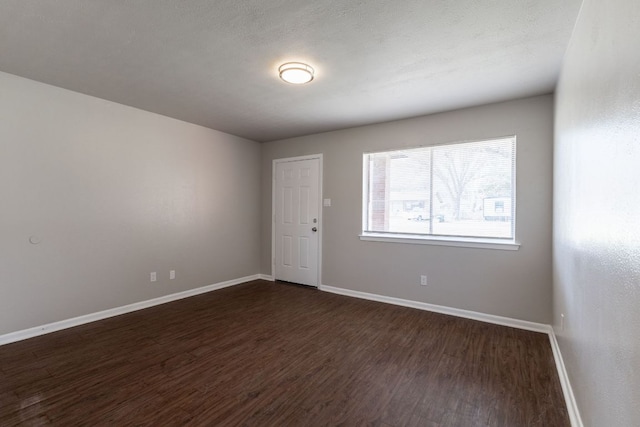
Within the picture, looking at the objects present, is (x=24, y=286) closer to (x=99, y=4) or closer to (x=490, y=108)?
(x=99, y=4)

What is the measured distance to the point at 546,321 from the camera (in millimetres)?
3076

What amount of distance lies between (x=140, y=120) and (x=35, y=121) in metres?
1.00

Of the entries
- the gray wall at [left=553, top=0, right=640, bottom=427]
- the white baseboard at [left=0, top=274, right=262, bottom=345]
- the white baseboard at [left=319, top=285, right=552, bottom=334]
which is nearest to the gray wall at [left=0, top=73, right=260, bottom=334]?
the white baseboard at [left=0, top=274, right=262, bottom=345]

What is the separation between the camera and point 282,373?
2.30 meters

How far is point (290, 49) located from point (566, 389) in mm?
3143

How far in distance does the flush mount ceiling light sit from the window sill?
92.4 inches

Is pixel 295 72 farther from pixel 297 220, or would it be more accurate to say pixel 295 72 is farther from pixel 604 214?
pixel 297 220

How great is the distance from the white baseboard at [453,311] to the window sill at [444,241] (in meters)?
0.78

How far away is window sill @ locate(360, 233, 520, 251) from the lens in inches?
129

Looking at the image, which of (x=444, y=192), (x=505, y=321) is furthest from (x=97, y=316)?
(x=505, y=321)

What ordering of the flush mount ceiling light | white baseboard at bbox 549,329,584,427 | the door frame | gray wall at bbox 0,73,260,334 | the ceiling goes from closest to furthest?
1. white baseboard at bbox 549,329,584,427
2. the ceiling
3. the flush mount ceiling light
4. gray wall at bbox 0,73,260,334
5. the door frame

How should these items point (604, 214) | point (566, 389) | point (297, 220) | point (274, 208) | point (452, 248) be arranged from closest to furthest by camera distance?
point (604, 214), point (566, 389), point (452, 248), point (297, 220), point (274, 208)

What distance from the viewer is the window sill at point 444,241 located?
328 centimetres

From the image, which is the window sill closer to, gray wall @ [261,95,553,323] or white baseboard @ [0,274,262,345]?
gray wall @ [261,95,553,323]
